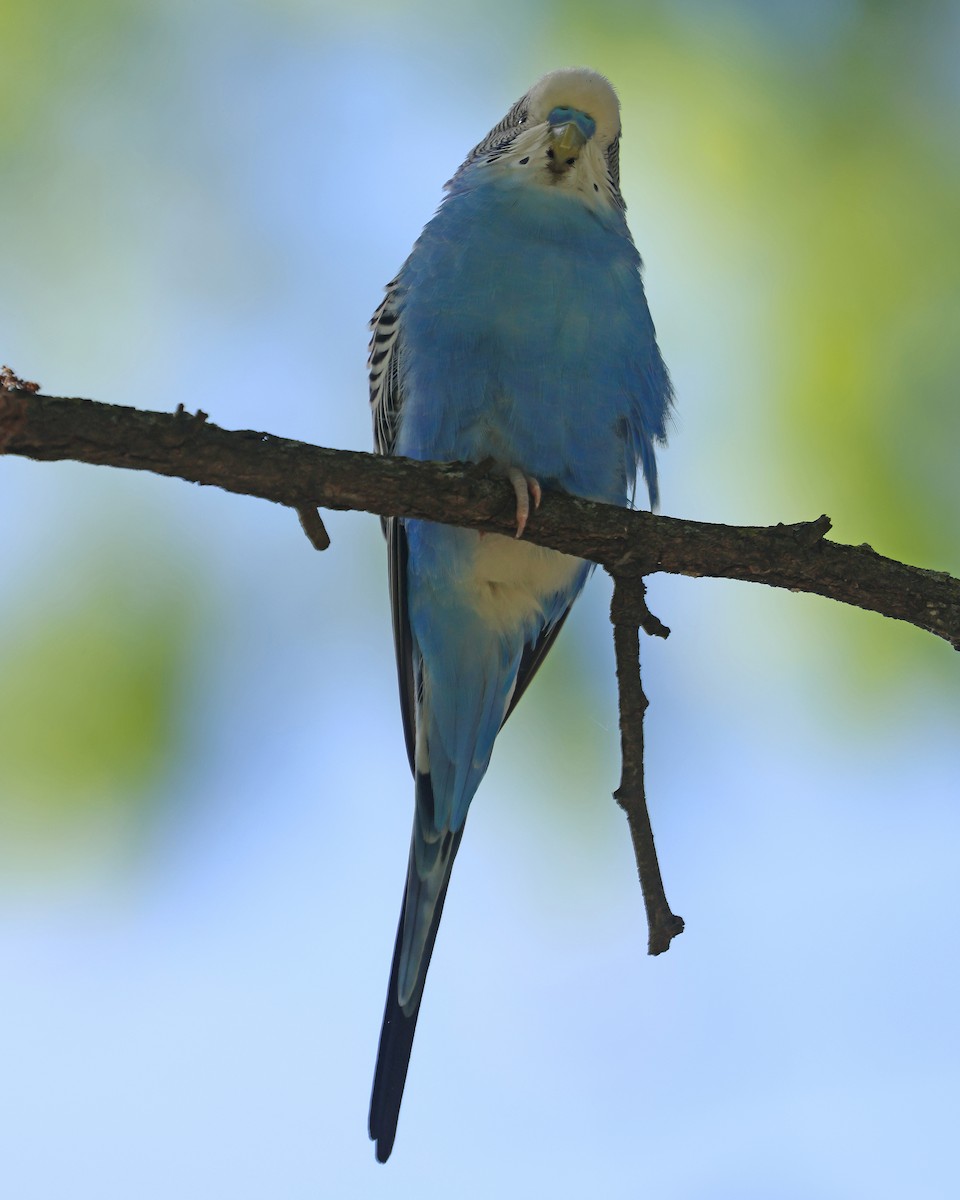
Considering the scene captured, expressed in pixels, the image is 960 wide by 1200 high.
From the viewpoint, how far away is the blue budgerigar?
391 cm

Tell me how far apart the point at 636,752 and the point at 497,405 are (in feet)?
4.35

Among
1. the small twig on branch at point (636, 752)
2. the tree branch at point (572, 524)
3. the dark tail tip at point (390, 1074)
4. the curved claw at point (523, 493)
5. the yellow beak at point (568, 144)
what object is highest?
the yellow beak at point (568, 144)

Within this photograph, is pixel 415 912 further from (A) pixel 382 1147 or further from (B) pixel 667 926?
(B) pixel 667 926

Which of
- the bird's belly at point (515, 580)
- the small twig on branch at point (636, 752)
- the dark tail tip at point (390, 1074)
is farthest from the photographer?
the bird's belly at point (515, 580)

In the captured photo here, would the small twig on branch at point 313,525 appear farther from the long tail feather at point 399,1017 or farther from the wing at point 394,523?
the long tail feather at point 399,1017

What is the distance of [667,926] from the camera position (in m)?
3.16

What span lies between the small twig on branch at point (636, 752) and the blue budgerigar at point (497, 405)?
1.68 feet

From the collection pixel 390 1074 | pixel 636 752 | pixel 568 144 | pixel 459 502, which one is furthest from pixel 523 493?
pixel 390 1074

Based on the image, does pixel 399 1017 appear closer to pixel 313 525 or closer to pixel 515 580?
pixel 515 580

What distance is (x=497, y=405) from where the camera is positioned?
3.89m

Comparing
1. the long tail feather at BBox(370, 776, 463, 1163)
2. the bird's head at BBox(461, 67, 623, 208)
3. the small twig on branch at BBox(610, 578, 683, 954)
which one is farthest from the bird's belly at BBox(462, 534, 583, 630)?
the bird's head at BBox(461, 67, 623, 208)

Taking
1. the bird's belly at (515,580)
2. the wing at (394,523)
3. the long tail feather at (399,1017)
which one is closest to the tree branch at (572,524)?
the bird's belly at (515,580)

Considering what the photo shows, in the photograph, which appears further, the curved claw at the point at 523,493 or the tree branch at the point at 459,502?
the curved claw at the point at 523,493

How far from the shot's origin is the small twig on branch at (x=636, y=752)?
10.4 feet
